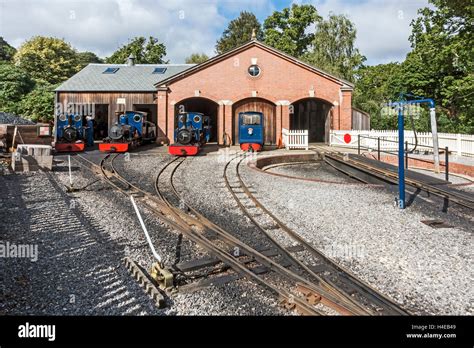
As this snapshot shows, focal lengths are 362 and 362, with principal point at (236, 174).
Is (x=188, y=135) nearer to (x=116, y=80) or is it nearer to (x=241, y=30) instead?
(x=116, y=80)

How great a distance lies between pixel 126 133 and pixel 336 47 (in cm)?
3086

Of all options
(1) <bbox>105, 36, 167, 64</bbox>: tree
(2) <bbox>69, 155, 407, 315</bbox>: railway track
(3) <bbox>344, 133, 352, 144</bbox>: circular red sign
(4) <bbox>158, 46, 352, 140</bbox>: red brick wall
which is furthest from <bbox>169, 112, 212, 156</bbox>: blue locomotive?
(1) <bbox>105, 36, 167, 64</bbox>: tree

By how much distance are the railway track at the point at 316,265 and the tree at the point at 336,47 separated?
36.5m

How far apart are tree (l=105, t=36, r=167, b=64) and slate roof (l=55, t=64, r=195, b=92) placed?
2113cm

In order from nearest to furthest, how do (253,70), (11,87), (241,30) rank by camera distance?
(253,70)
(11,87)
(241,30)

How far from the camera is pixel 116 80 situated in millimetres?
29594

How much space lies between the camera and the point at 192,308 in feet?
14.0

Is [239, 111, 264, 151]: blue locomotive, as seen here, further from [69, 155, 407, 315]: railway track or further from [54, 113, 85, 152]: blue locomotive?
[69, 155, 407, 315]: railway track

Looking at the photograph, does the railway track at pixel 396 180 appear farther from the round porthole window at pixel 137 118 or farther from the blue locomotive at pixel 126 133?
the round porthole window at pixel 137 118

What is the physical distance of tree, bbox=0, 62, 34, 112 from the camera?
118ft

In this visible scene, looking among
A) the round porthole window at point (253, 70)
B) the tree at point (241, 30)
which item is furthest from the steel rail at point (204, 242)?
the tree at point (241, 30)

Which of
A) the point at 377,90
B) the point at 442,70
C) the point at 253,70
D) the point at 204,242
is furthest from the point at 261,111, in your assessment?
the point at 377,90

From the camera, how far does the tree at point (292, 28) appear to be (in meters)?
47.8
